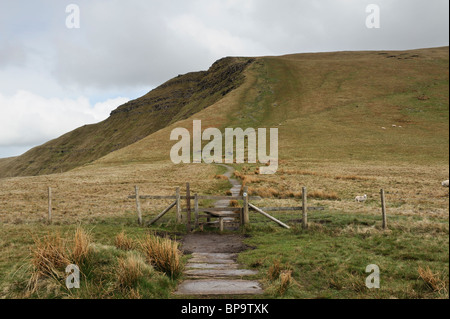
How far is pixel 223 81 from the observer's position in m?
163

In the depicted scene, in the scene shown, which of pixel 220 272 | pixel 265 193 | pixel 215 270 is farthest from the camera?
pixel 265 193

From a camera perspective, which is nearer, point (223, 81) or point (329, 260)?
point (329, 260)

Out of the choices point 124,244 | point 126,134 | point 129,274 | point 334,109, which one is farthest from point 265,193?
point 126,134

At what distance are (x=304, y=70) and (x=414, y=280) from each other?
138 metres

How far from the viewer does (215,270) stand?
377 inches
